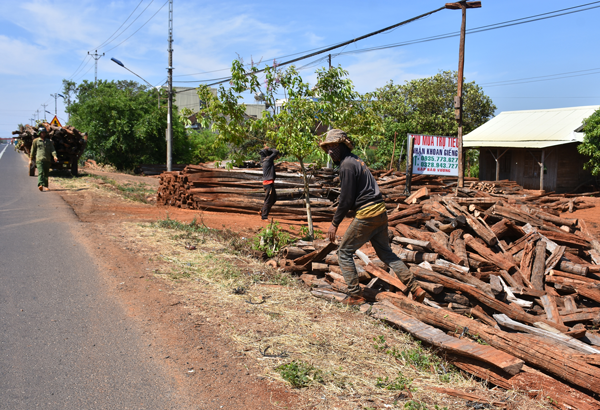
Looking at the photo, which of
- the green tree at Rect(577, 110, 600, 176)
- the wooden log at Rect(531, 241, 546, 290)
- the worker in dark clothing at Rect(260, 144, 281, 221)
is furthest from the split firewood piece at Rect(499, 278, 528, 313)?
the green tree at Rect(577, 110, 600, 176)

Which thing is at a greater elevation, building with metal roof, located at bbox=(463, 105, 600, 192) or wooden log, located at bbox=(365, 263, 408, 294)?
building with metal roof, located at bbox=(463, 105, 600, 192)

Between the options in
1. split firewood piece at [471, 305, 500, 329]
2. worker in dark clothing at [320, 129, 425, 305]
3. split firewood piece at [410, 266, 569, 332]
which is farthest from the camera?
split firewood piece at [410, 266, 569, 332]

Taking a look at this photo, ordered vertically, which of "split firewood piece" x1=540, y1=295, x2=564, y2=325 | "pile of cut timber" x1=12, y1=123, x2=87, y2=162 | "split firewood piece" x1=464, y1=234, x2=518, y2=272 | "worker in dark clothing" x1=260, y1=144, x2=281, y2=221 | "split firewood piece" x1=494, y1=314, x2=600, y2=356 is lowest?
"split firewood piece" x1=540, y1=295, x2=564, y2=325

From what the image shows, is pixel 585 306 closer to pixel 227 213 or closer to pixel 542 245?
pixel 542 245

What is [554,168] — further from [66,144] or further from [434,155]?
[66,144]

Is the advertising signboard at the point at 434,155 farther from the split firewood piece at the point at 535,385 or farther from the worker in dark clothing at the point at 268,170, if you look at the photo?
the split firewood piece at the point at 535,385

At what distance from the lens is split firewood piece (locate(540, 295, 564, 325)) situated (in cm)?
607

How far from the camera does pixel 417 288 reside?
556 centimetres

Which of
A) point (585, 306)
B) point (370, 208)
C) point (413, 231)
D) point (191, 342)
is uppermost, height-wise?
point (370, 208)

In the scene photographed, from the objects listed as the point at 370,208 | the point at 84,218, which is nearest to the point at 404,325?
the point at 370,208

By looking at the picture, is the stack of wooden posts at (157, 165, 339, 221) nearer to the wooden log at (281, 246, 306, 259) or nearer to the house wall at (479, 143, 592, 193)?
the wooden log at (281, 246, 306, 259)

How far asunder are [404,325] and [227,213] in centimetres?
903

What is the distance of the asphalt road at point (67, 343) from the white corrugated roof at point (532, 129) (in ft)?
71.7

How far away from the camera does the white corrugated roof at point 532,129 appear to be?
22.2m
